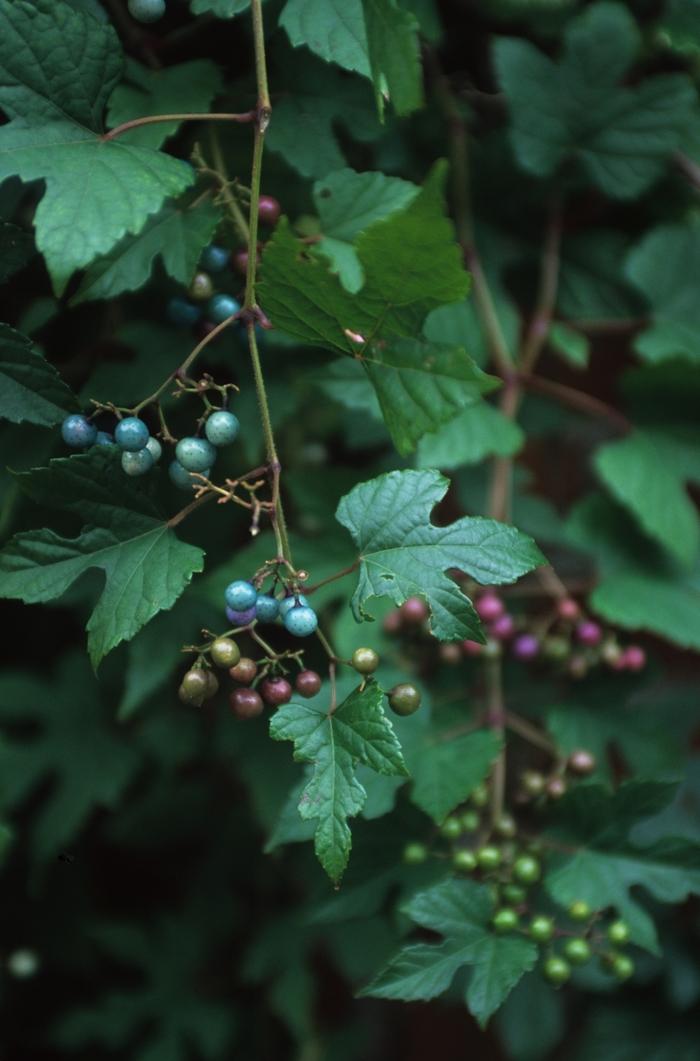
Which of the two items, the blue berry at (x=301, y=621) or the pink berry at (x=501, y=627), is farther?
the pink berry at (x=501, y=627)

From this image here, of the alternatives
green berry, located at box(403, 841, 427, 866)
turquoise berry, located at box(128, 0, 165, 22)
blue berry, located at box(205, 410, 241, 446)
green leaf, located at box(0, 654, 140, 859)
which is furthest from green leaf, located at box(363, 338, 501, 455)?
green leaf, located at box(0, 654, 140, 859)

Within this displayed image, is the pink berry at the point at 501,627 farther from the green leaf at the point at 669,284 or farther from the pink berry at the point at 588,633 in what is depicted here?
the green leaf at the point at 669,284

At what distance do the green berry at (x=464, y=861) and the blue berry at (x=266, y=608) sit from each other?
41 cm

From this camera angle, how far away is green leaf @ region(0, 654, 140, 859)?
1396 mm

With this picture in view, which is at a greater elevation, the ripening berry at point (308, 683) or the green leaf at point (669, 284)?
the ripening berry at point (308, 683)

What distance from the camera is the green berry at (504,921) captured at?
0.88 m

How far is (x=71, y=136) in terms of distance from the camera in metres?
0.73

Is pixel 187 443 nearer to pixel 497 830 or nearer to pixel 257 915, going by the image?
pixel 497 830

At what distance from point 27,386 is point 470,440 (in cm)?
50

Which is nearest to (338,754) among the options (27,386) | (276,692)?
(276,692)

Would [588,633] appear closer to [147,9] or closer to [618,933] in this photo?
[618,933]

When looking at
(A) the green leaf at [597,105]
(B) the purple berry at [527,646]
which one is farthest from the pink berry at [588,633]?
(A) the green leaf at [597,105]

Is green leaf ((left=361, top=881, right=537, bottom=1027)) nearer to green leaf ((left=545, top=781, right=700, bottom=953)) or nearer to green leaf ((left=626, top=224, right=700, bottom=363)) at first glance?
green leaf ((left=545, top=781, right=700, bottom=953))

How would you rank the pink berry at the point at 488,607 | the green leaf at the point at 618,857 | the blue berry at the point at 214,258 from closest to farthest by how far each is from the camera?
the blue berry at the point at 214,258
the green leaf at the point at 618,857
the pink berry at the point at 488,607
